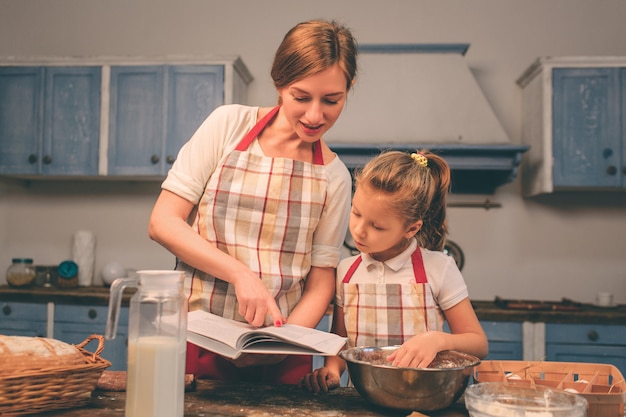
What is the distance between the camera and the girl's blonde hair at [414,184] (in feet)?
4.89

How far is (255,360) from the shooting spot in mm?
1399

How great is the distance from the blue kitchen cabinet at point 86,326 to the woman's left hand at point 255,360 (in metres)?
2.00

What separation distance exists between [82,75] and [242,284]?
2.85 meters

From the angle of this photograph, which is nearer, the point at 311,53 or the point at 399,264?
the point at 311,53

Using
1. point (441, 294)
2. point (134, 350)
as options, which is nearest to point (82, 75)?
point (441, 294)

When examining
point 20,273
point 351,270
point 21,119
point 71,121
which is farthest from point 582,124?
point 20,273

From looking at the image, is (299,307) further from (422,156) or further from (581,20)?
(581,20)

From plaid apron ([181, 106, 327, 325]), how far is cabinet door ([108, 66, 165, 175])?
83.8 inches

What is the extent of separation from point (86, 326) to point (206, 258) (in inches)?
90.2

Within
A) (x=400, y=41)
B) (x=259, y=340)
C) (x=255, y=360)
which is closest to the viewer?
(x=259, y=340)

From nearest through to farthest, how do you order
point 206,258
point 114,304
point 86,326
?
1. point 114,304
2. point 206,258
3. point 86,326

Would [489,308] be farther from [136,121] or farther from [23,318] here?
[23,318]

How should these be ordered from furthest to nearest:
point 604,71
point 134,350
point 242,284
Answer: point 604,71 < point 242,284 < point 134,350

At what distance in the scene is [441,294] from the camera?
1563mm
